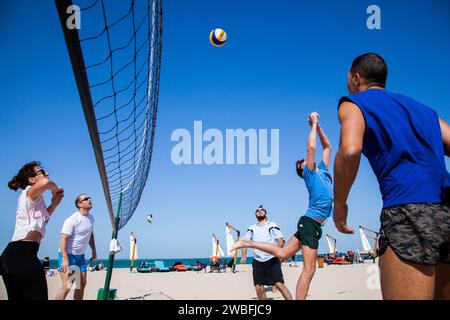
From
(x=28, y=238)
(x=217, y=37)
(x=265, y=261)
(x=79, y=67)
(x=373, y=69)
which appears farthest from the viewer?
(x=217, y=37)

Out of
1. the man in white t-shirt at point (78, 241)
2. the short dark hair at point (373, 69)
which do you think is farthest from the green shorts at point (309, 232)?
the man in white t-shirt at point (78, 241)

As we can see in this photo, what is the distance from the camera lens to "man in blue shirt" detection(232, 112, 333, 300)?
13.4ft

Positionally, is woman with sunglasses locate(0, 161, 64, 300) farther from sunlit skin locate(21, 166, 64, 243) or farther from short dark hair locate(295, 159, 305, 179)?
short dark hair locate(295, 159, 305, 179)

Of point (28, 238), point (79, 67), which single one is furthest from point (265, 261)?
point (79, 67)

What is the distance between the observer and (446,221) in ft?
4.99

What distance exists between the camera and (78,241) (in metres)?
5.04

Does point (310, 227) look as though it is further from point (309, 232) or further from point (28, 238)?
point (28, 238)

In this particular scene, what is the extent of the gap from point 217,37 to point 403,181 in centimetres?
707

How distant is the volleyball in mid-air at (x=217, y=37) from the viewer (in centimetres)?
810

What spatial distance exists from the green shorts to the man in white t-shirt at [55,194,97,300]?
267 centimetres

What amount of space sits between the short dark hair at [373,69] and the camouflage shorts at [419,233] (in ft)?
2.05

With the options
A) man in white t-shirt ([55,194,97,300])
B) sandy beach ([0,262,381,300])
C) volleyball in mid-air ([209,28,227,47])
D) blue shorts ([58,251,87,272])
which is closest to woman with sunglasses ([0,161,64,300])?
man in white t-shirt ([55,194,97,300])

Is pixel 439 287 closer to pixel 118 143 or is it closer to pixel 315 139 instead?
pixel 315 139
